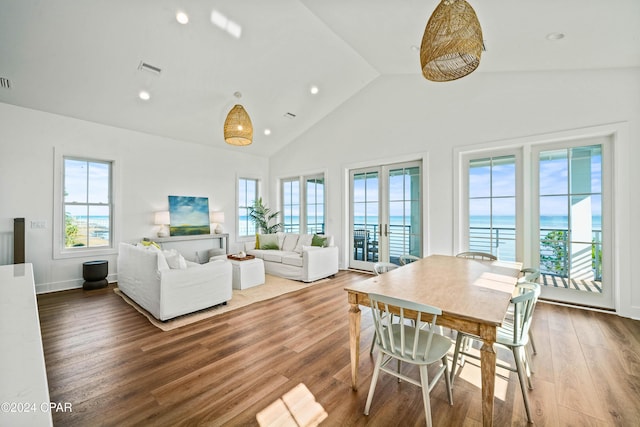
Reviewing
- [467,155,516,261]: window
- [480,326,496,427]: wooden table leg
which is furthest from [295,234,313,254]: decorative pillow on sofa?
[480,326,496,427]: wooden table leg

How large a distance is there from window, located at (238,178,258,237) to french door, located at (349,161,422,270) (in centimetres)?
296

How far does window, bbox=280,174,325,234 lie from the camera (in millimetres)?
6664

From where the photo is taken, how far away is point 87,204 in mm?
4980

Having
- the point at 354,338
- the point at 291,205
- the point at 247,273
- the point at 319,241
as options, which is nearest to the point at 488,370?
the point at 354,338

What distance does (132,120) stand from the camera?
201 inches

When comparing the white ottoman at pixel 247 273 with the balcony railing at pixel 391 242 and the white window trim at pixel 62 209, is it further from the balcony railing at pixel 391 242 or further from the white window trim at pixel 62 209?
the white window trim at pixel 62 209

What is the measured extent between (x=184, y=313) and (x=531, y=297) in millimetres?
3472

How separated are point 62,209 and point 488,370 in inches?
248

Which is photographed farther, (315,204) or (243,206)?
(243,206)

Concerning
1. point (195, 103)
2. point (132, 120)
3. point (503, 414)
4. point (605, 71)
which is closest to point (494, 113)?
point (605, 71)

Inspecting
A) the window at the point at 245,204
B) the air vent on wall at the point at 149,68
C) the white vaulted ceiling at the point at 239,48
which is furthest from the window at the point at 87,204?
the window at the point at 245,204

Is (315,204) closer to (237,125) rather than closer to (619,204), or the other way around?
(237,125)

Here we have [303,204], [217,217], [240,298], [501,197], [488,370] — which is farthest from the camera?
[303,204]

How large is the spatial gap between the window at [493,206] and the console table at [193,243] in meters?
5.26
